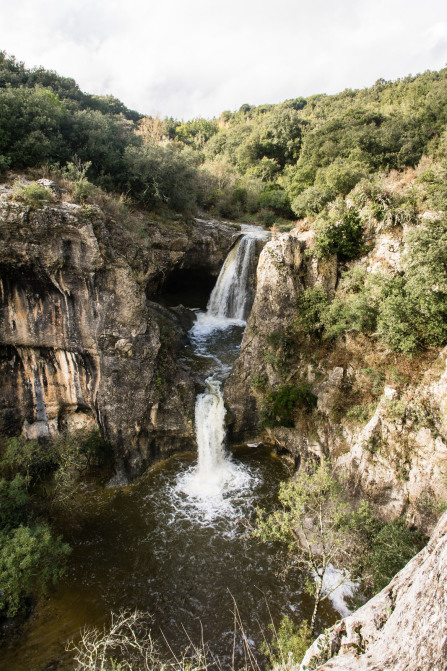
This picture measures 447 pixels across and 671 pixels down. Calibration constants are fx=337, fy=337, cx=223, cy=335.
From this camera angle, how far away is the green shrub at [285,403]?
15062 millimetres

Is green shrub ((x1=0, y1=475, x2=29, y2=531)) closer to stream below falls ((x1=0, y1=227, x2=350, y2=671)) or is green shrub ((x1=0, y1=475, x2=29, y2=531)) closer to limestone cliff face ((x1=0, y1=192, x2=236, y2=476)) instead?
stream below falls ((x1=0, y1=227, x2=350, y2=671))

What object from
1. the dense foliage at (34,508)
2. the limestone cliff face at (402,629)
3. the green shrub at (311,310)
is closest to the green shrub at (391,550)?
the limestone cliff face at (402,629)

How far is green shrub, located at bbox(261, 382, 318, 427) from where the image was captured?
593 inches

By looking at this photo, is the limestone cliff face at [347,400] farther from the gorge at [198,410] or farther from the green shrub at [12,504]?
the green shrub at [12,504]

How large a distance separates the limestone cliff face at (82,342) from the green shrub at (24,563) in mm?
5393

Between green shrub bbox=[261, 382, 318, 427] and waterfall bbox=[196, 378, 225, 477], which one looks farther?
waterfall bbox=[196, 378, 225, 477]

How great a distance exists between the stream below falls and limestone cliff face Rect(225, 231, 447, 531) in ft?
6.84

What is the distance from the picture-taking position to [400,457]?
1128cm

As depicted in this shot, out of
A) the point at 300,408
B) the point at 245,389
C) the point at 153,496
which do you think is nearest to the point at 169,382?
the point at 245,389

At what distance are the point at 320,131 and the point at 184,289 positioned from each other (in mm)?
19536

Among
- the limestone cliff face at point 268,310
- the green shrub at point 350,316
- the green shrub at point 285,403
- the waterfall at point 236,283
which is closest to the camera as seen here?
the green shrub at point 350,316

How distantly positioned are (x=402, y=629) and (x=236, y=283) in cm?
2107

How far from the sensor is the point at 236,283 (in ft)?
77.8

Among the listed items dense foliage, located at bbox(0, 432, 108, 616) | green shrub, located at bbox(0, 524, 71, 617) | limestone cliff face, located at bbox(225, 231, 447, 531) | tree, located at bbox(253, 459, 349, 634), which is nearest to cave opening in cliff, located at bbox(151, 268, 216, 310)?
limestone cliff face, located at bbox(225, 231, 447, 531)
